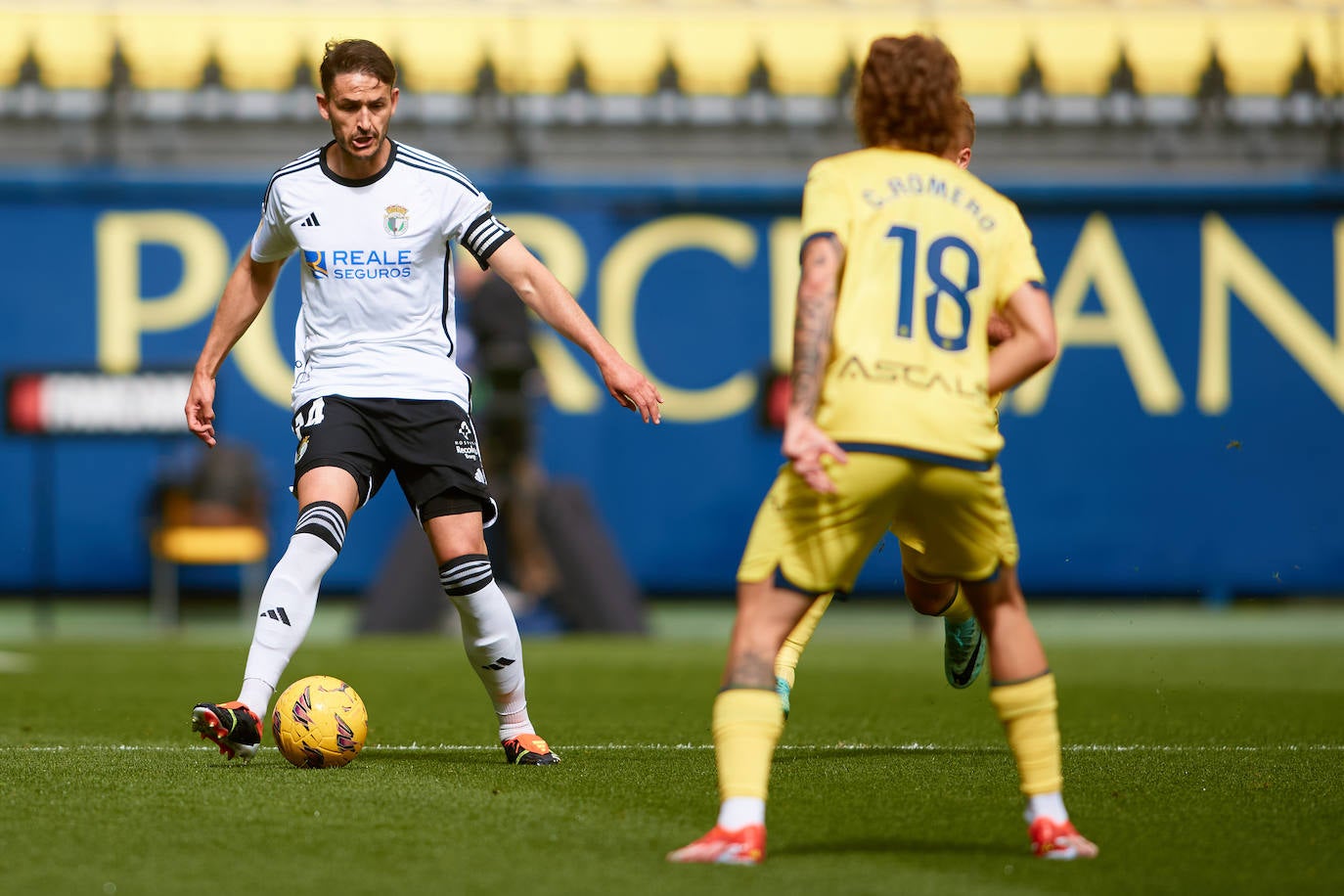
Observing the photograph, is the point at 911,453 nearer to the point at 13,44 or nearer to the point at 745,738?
the point at 745,738

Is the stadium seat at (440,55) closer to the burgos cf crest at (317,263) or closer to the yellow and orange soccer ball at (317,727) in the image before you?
the burgos cf crest at (317,263)

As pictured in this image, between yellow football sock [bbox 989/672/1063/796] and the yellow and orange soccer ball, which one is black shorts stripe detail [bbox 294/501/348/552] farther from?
yellow football sock [bbox 989/672/1063/796]

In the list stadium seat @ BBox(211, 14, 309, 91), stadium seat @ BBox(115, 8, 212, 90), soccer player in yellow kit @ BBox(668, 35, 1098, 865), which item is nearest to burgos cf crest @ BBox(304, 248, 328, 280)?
soccer player in yellow kit @ BBox(668, 35, 1098, 865)

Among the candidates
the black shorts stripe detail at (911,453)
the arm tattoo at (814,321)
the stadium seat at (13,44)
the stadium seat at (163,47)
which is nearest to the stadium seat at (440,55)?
the stadium seat at (163,47)

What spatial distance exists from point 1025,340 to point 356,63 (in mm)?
2150

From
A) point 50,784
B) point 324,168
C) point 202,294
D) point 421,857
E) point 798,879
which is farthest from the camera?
point 202,294

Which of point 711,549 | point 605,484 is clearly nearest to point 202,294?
point 605,484

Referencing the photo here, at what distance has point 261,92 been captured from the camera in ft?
49.7

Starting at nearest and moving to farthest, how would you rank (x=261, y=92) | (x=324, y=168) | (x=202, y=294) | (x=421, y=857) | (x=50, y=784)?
(x=421, y=857) < (x=50, y=784) < (x=324, y=168) < (x=202, y=294) < (x=261, y=92)

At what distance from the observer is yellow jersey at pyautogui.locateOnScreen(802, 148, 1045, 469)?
3547 millimetres

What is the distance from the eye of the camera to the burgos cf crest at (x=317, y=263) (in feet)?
16.6

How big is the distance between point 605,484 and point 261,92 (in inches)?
179

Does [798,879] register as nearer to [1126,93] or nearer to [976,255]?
[976,255]

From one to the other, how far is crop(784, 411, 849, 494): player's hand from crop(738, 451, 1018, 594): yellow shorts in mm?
37
